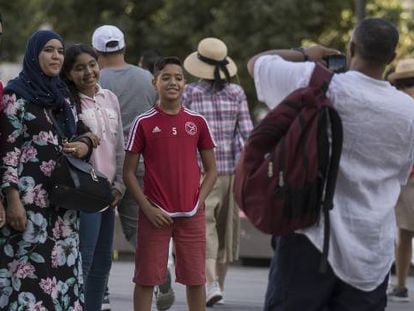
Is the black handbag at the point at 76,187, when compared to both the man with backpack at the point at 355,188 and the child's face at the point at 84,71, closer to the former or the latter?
the child's face at the point at 84,71

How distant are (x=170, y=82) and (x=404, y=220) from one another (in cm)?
324

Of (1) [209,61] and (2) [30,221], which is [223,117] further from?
(2) [30,221]

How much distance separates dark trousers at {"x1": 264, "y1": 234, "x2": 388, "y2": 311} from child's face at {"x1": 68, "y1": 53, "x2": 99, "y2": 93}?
9.12 ft

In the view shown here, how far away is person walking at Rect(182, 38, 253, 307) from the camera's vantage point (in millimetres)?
10023

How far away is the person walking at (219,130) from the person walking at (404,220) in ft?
4.42

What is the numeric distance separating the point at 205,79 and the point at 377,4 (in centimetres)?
1742

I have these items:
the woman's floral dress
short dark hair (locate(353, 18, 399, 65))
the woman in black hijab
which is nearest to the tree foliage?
the woman in black hijab

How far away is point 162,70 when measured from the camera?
8109 millimetres

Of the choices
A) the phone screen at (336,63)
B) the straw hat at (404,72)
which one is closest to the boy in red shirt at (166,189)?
the phone screen at (336,63)

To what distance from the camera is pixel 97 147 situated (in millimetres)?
7602

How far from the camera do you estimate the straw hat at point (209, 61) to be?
33.1 feet

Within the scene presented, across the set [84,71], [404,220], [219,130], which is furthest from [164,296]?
[404,220]

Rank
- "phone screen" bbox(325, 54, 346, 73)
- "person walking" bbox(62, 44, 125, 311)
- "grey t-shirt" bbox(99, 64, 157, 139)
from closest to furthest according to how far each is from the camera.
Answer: "phone screen" bbox(325, 54, 346, 73) < "person walking" bbox(62, 44, 125, 311) < "grey t-shirt" bbox(99, 64, 157, 139)

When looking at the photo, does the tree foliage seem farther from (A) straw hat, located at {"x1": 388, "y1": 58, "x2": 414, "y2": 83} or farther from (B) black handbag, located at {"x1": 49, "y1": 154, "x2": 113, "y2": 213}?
(B) black handbag, located at {"x1": 49, "y1": 154, "x2": 113, "y2": 213}
